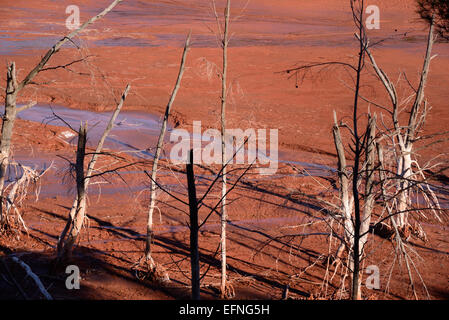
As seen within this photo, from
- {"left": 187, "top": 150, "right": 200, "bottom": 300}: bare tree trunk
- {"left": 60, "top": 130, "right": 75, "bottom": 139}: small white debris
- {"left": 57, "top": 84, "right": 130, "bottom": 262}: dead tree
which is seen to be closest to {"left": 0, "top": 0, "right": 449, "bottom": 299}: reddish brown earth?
{"left": 60, "top": 130, "right": 75, "bottom": 139}: small white debris

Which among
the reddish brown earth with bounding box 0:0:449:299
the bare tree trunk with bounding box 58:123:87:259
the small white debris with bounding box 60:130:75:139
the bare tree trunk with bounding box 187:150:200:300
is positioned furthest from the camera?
the small white debris with bounding box 60:130:75:139

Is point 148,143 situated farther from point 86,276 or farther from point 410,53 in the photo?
point 410,53

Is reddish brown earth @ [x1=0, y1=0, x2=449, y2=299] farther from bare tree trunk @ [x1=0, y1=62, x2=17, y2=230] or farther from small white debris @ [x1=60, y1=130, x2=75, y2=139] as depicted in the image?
bare tree trunk @ [x1=0, y1=62, x2=17, y2=230]

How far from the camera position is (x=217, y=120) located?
21859 mm

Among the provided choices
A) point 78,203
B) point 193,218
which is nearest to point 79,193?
point 78,203

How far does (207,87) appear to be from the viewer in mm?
29438

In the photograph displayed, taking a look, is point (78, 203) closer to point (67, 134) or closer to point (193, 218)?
point (193, 218)

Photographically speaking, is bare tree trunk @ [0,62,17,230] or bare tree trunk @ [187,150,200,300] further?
bare tree trunk @ [0,62,17,230]

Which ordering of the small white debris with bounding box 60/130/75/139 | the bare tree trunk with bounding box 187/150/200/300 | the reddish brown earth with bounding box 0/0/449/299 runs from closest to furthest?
the bare tree trunk with bounding box 187/150/200/300 < the reddish brown earth with bounding box 0/0/449/299 < the small white debris with bounding box 60/130/75/139

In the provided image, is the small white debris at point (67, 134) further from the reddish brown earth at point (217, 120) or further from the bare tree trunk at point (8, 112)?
the bare tree trunk at point (8, 112)

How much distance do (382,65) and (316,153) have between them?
1537 cm

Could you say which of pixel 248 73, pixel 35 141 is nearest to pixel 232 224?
pixel 35 141

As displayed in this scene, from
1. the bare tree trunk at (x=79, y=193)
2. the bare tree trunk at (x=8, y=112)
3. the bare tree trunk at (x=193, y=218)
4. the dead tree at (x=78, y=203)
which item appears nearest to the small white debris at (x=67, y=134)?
the bare tree trunk at (x=8, y=112)

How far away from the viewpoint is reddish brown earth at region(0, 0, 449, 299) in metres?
11.6
